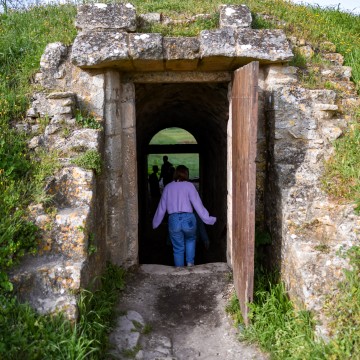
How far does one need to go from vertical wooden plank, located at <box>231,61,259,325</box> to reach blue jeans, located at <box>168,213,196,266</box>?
118cm

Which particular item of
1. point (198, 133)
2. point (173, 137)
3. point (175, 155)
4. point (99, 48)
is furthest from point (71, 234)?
point (173, 137)

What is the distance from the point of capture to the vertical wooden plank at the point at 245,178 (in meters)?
3.47

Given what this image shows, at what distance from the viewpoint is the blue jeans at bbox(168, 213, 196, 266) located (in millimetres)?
5480

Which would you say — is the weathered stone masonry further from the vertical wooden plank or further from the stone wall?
the vertical wooden plank

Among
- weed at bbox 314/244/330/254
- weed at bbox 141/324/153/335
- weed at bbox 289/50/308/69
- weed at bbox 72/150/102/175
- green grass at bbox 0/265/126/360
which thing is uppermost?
weed at bbox 289/50/308/69

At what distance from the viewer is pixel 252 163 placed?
3494 mm

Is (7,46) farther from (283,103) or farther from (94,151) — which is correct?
(283,103)

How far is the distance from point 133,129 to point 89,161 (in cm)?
102

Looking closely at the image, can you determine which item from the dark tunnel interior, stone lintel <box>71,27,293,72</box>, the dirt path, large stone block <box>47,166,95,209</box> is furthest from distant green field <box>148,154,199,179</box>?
large stone block <box>47,166,95,209</box>

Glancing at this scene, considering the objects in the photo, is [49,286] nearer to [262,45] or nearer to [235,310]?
[235,310]

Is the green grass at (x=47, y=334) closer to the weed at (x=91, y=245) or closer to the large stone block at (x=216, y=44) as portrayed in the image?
the weed at (x=91, y=245)

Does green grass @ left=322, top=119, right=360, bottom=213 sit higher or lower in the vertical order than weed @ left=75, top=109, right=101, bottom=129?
lower

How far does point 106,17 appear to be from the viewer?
4602mm

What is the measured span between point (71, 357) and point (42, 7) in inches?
202
